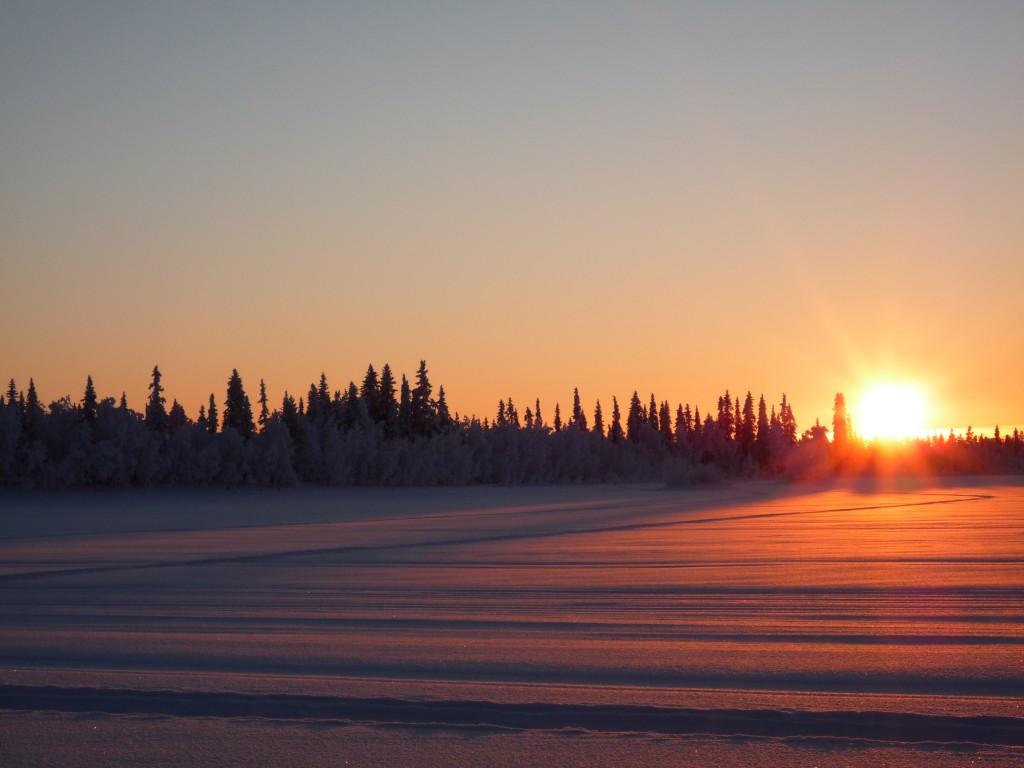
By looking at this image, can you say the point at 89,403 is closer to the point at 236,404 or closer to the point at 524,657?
the point at 236,404

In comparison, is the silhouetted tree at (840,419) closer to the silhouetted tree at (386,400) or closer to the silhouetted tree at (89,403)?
the silhouetted tree at (386,400)

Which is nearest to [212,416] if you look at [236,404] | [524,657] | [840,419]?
[236,404]

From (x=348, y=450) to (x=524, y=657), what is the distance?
212ft

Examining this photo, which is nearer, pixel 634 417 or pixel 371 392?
pixel 371 392

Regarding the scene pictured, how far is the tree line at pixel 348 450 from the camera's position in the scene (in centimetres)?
5372

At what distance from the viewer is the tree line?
53719 mm

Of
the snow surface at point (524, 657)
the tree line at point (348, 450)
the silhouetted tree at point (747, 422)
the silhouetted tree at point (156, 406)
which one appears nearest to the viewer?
the snow surface at point (524, 657)

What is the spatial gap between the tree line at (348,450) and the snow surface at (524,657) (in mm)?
38648

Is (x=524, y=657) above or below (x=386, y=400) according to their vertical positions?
below

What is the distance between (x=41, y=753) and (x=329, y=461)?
64.4m

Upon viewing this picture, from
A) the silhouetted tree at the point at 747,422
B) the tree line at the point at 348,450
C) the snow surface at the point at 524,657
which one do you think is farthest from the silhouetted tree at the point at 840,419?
the snow surface at the point at 524,657

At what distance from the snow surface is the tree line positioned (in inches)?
1522

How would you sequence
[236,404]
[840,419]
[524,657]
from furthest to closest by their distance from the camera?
1. [840,419]
2. [236,404]
3. [524,657]

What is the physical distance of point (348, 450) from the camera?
6988 cm
